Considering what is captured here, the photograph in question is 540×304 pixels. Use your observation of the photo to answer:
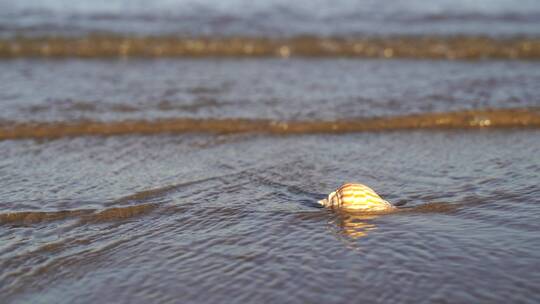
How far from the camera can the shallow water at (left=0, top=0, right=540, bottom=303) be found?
12.5ft

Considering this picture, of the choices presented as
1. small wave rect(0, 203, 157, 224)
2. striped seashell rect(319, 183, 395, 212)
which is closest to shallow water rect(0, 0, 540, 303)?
small wave rect(0, 203, 157, 224)

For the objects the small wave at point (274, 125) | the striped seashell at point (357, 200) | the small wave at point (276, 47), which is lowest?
the striped seashell at point (357, 200)

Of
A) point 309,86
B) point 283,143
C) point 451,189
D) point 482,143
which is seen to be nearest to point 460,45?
point 309,86

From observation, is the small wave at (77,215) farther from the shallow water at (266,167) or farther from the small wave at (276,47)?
the small wave at (276,47)

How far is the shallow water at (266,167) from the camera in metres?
3.80

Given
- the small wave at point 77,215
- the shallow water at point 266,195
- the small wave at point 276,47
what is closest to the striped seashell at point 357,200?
the shallow water at point 266,195

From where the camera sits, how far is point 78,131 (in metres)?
7.19

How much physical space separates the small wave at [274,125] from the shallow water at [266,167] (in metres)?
0.02

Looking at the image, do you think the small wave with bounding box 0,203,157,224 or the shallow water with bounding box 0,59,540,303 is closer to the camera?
the shallow water with bounding box 0,59,540,303

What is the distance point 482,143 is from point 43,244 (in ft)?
14.9

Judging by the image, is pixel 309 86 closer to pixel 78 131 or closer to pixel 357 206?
pixel 78 131

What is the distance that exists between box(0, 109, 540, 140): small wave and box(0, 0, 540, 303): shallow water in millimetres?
24

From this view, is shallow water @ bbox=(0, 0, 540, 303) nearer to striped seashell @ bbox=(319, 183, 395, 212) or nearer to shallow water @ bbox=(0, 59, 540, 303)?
shallow water @ bbox=(0, 59, 540, 303)

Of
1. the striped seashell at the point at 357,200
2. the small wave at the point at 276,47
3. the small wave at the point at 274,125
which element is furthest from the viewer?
the small wave at the point at 276,47
